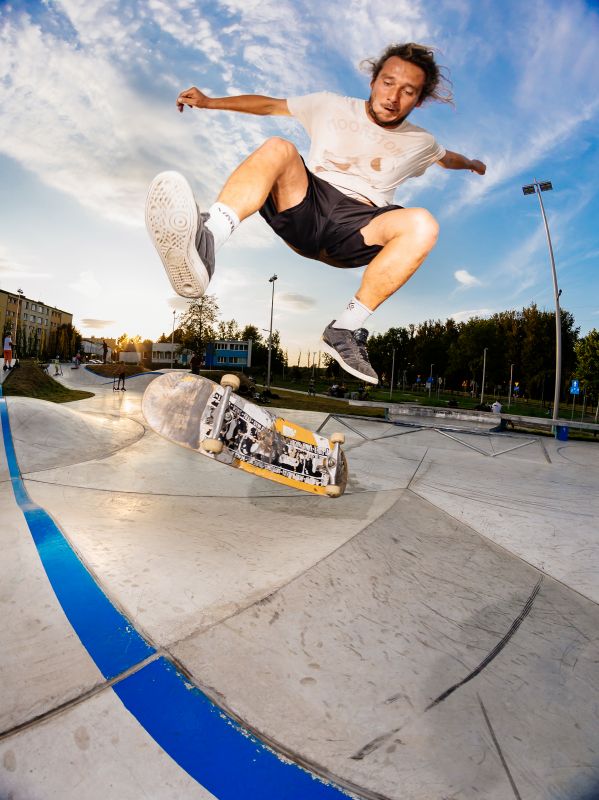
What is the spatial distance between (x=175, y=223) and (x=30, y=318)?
128 m

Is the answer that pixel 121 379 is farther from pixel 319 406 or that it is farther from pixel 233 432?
pixel 233 432

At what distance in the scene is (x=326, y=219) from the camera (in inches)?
118

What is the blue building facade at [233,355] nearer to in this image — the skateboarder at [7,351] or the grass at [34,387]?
the skateboarder at [7,351]

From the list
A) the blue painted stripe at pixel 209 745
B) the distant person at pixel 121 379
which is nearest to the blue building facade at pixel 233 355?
the distant person at pixel 121 379

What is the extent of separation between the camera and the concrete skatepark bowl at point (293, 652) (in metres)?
1.31

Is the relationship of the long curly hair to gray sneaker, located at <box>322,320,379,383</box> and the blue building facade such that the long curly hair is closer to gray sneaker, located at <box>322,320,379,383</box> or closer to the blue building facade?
gray sneaker, located at <box>322,320,379,383</box>

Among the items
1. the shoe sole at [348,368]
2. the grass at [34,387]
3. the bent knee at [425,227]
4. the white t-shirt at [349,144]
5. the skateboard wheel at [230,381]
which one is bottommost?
the grass at [34,387]

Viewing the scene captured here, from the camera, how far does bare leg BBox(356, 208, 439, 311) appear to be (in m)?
2.81

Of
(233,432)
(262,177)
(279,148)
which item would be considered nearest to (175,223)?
(262,177)

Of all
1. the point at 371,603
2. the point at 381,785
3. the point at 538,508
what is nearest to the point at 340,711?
the point at 381,785

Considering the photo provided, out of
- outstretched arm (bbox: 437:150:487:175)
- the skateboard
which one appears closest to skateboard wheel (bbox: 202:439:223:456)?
the skateboard

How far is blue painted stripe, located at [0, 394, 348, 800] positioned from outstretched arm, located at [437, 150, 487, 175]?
4096 mm

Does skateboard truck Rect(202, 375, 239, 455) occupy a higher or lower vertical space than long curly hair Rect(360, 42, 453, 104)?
lower

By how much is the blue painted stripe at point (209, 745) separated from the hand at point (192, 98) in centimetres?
352
